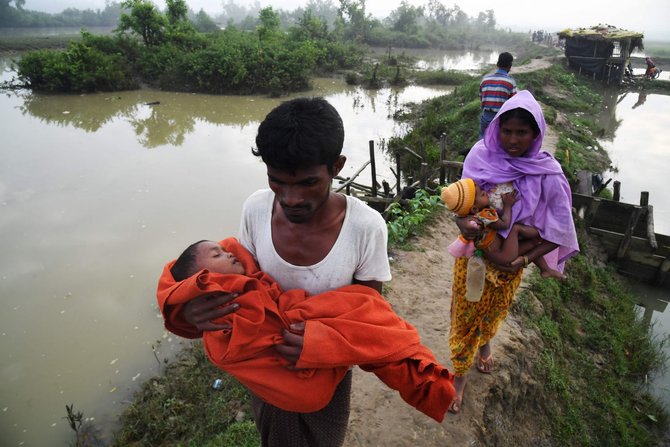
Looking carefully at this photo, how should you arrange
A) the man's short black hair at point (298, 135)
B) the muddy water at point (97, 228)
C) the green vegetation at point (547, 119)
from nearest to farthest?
the man's short black hair at point (298, 135)
the muddy water at point (97, 228)
the green vegetation at point (547, 119)

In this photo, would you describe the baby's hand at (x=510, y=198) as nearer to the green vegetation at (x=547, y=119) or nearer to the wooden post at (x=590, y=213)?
the green vegetation at (x=547, y=119)

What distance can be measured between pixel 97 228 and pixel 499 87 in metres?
6.57

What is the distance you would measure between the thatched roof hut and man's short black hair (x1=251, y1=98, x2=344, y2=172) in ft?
77.8

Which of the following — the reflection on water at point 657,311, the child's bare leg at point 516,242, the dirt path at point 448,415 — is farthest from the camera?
the reflection on water at point 657,311

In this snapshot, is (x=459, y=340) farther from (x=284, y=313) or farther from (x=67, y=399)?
(x=67, y=399)

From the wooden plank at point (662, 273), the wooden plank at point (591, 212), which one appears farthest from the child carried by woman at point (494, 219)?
the wooden plank at point (662, 273)

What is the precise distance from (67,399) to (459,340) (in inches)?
155

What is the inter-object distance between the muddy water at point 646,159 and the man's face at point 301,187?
5.18m

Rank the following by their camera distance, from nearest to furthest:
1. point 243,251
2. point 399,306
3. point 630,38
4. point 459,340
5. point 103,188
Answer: point 243,251 → point 459,340 → point 399,306 → point 103,188 → point 630,38

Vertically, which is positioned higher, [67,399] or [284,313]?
[284,313]

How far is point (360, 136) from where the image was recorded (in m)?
11.7

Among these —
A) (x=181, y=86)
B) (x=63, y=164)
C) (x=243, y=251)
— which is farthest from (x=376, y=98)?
(x=243, y=251)

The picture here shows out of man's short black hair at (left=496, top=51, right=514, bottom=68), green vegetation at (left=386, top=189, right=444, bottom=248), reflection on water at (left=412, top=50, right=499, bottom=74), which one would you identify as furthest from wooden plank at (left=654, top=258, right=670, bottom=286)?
reflection on water at (left=412, top=50, right=499, bottom=74)

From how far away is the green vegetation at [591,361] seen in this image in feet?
11.3
